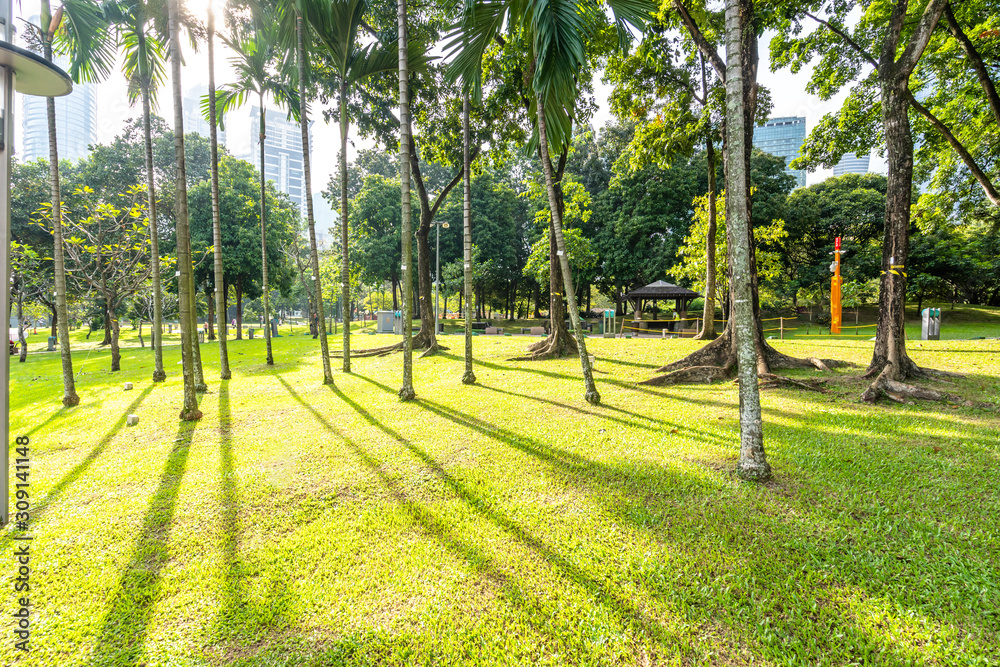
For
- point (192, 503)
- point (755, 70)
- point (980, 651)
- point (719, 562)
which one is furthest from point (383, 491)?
point (755, 70)

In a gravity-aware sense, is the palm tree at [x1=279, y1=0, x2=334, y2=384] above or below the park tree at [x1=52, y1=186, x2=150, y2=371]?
above

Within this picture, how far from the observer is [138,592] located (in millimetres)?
2850

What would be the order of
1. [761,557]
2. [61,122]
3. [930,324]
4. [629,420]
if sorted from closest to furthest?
[761,557] → [629,420] → [930,324] → [61,122]

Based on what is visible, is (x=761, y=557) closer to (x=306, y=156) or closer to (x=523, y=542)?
(x=523, y=542)

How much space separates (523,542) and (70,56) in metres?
14.5

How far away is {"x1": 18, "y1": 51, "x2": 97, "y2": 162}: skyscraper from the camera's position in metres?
13.6

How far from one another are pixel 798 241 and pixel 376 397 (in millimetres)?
32953

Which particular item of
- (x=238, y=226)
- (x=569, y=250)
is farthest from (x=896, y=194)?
(x=238, y=226)

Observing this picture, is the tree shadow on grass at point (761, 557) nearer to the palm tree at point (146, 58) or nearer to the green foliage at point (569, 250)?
the palm tree at point (146, 58)

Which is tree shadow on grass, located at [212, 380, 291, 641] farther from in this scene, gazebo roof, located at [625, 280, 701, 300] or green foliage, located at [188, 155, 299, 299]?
green foliage, located at [188, 155, 299, 299]

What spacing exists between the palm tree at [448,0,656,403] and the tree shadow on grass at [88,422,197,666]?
6.32 meters

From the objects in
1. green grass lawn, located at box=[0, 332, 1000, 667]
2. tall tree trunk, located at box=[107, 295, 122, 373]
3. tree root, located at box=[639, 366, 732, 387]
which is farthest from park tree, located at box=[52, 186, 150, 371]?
tree root, located at box=[639, 366, 732, 387]

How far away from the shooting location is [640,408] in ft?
23.5

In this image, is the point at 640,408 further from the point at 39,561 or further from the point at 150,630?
the point at 39,561
